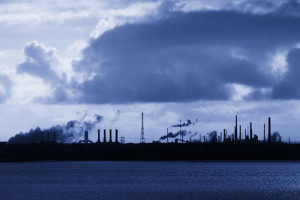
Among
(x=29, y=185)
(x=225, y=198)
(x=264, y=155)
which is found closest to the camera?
(x=225, y=198)

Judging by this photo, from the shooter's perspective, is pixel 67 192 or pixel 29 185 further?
pixel 29 185

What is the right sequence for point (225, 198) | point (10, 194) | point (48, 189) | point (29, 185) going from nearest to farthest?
point (225, 198), point (10, 194), point (48, 189), point (29, 185)

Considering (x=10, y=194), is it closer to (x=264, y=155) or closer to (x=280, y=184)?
(x=280, y=184)

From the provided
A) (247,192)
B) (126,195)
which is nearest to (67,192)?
(126,195)

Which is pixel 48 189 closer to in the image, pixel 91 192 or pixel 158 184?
pixel 91 192

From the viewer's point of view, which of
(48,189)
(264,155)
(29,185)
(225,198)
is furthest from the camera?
(264,155)

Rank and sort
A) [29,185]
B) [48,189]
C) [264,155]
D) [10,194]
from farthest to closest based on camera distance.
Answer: [264,155] < [29,185] < [48,189] < [10,194]

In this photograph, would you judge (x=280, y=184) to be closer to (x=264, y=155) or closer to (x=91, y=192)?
(x=91, y=192)

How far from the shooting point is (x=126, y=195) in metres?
80.8

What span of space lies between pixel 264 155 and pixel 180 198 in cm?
12522

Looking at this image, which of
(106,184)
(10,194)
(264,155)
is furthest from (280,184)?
(264,155)

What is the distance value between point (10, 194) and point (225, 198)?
90.6 ft

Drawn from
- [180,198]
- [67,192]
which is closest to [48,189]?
[67,192]

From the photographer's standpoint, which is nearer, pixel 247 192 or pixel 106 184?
pixel 247 192
